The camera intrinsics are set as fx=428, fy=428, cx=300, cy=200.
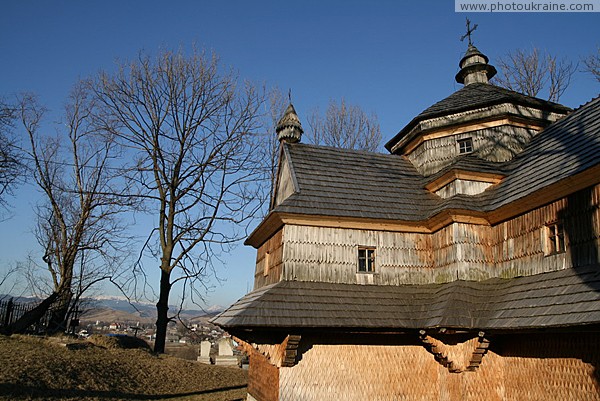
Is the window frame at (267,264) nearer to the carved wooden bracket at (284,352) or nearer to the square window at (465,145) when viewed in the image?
the carved wooden bracket at (284,352)

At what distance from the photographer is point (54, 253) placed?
68.0 feet

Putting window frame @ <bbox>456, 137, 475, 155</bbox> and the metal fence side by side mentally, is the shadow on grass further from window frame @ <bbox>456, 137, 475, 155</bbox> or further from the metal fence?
window frame @ <bbox>456, 137, 475, 155</bbox>

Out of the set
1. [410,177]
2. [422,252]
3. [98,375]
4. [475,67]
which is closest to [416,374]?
[422,252]

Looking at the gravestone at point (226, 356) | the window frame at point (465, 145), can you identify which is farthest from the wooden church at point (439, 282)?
the gravestone at point (226, 356)

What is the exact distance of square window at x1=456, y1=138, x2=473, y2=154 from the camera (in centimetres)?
1313

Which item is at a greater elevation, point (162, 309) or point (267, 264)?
point (267, 264)

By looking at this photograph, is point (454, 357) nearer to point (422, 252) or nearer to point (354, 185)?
point (422, 252)

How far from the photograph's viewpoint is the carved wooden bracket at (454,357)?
8.68 m

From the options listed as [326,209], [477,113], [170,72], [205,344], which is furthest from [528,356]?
[205,344]

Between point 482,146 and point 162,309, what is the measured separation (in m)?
14.1

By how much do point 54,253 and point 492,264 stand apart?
1961 centimetres

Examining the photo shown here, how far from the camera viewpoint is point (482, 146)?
12828mm

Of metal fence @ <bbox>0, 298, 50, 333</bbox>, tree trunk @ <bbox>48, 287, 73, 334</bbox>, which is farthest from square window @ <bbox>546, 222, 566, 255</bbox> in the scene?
tree trunk @ <bbox>48, 287, 73, 334</bbox>

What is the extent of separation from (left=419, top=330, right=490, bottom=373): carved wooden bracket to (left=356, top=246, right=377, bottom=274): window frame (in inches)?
81.1
